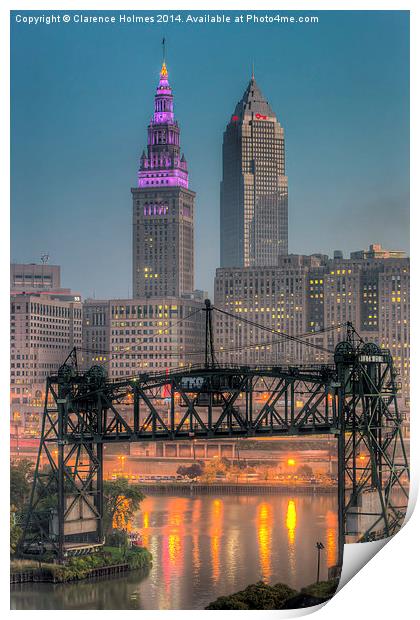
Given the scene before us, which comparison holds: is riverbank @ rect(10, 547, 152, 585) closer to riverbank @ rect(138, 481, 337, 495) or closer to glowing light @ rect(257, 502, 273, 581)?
glowing light @ rect(257, 502, 273, 581)

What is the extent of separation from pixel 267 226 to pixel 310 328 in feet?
50.0

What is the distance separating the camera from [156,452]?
224 feet

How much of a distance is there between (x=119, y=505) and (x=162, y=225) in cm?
4842

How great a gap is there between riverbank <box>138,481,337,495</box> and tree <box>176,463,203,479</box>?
208cm

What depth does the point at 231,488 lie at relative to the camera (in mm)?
61562

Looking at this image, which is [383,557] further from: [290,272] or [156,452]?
[290,272]

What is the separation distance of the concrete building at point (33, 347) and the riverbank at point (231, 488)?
8861mm

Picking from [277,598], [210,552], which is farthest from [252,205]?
[277,598]

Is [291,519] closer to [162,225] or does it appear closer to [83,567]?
[83,567]

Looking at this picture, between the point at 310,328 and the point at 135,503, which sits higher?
the point at 310,328
